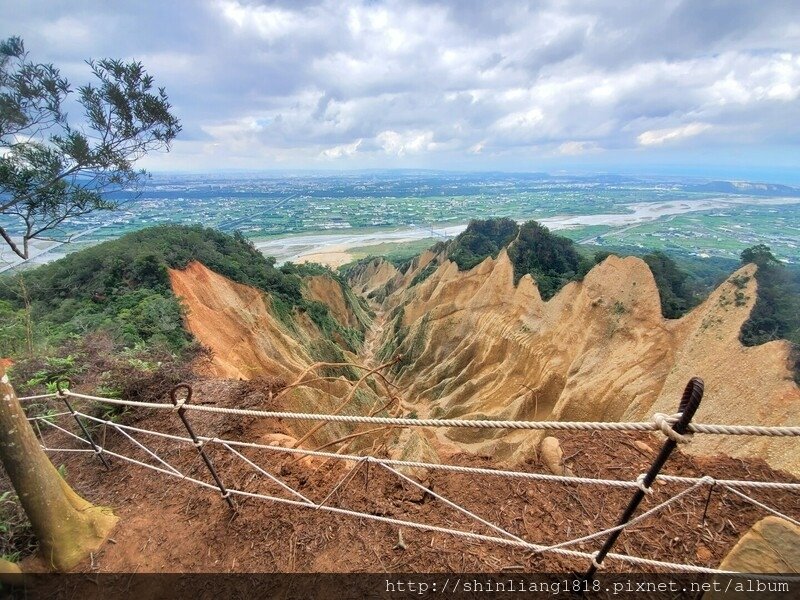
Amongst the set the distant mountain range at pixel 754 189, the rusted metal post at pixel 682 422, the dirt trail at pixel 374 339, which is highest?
the distant mountain range at pixel 754 189

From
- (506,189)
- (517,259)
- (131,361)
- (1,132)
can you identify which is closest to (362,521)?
(131,361)

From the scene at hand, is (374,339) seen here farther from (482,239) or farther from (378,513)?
(378,513)

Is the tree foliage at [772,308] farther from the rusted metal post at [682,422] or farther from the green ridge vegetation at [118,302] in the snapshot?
the green ridge vegetation at [118,302]

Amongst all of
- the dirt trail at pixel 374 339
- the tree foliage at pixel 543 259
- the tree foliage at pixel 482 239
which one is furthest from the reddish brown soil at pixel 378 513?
the tree foliage at pixel 482 239

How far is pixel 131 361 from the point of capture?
721 centimetres

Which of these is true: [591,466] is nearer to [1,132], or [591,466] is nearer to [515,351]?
[1,132]

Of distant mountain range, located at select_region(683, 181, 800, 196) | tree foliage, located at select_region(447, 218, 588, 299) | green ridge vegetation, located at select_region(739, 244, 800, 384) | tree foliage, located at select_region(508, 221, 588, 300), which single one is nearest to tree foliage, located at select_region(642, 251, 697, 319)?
green ridge vegetation, located at select_region(739, 244, 800, 384)

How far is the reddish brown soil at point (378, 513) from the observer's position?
3.66 meters

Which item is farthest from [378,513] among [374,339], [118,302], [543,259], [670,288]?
[374,339]

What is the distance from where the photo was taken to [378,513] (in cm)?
430

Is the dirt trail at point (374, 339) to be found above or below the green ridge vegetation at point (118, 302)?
below

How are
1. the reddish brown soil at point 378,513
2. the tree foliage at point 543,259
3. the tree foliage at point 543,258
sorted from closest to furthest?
the reddish brown soil at point 378,513 → the tree foliage at point 543,259 → the tree foliage at point 543,258

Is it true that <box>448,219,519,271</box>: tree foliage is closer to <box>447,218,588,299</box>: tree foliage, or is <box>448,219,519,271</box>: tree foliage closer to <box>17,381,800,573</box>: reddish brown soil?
<box>447,218,588,299</box>: tree foliage

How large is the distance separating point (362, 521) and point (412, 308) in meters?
31.2
